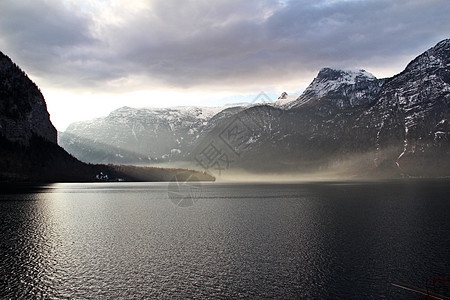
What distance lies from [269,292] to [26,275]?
3284 cm

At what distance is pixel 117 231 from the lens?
78750 millimetres

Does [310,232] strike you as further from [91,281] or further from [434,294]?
[91,281]

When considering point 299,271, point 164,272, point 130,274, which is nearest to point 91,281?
point 130,274

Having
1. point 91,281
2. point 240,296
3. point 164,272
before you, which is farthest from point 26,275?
point 240,296

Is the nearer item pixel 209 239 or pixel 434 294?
pixel 434 294

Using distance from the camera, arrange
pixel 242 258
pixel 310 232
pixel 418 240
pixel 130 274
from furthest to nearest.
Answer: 1. pixel 310 232
2. pixel 418 240
3. pixel 242 258
4. pixel 130 274

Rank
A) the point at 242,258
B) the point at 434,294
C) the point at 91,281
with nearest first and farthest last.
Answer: the point at 434,294, the point at 91,281, the point at 242,258

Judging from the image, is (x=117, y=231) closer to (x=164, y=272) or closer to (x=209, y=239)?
(x=209, y=239)

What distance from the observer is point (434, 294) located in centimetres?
3722

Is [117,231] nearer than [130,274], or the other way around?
[130,274]

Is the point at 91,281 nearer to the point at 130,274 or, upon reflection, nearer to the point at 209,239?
the point at 130,274

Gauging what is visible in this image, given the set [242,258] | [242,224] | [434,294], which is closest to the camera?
[434,294]

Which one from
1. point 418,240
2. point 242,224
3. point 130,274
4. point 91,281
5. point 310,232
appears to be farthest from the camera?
point 242,224

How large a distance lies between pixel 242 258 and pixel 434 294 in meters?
26.2
